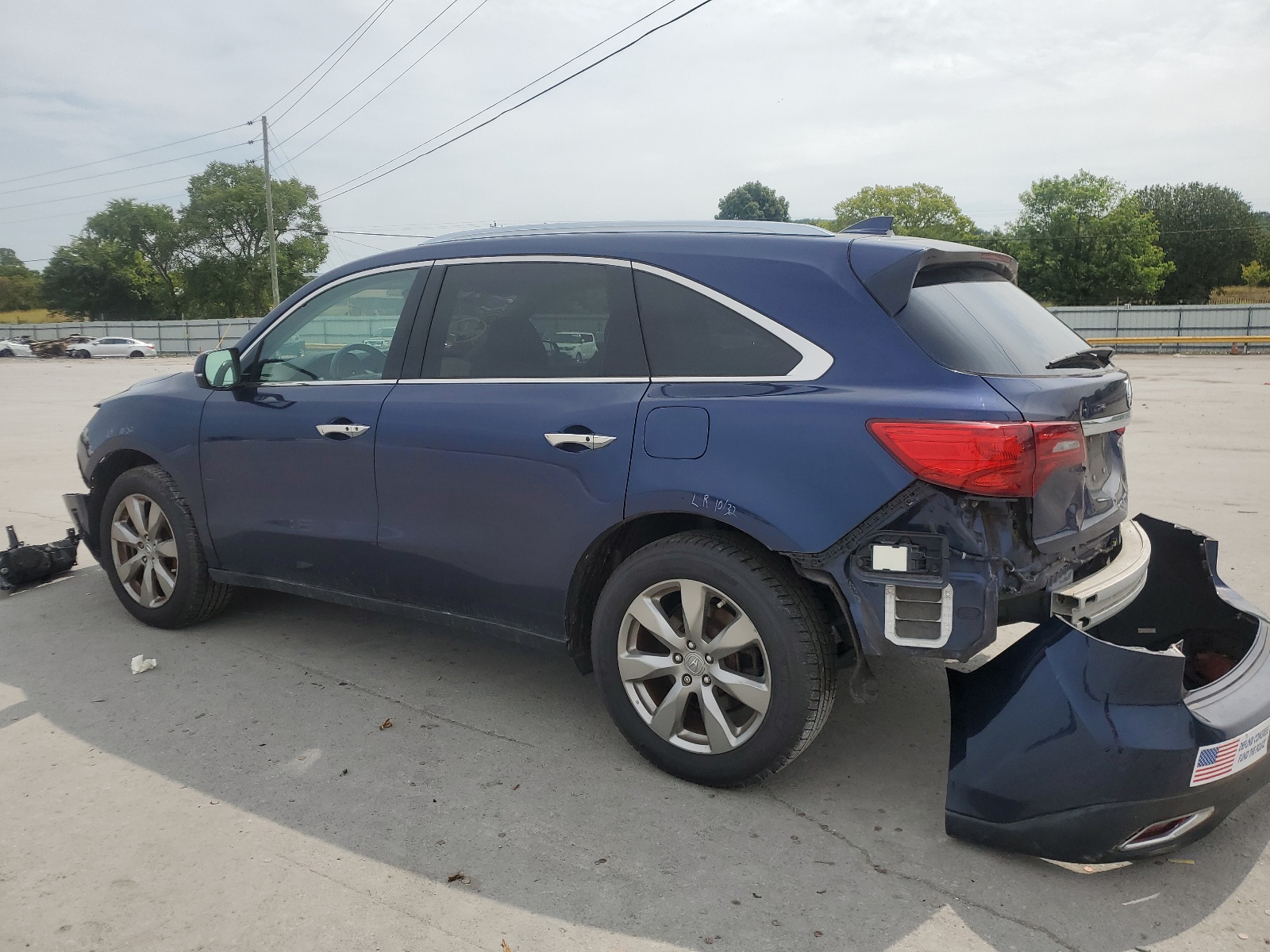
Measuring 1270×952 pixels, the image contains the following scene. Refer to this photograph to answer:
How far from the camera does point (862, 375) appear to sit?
114 inches

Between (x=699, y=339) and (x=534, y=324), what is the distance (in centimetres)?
72

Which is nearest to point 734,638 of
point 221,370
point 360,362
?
point 360,362

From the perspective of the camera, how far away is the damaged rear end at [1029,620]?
103 inches

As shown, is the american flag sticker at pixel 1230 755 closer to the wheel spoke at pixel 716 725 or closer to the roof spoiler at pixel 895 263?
the wheel spoke at pixel 716 725

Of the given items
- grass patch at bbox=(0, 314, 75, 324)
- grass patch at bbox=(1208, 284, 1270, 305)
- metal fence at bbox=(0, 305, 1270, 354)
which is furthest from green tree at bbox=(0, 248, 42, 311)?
grass patch at bbox=(1208, 284, 1270, 305)

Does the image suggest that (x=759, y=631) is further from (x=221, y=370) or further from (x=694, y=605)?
(x=221, y=370)

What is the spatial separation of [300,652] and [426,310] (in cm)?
180

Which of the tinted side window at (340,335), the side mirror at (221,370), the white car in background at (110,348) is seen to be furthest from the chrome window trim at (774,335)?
the white car in background at (110,348)

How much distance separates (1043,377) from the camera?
296 cm

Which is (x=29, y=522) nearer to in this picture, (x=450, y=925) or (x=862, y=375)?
(x=450, y=925)

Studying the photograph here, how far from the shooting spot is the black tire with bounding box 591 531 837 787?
2.96m

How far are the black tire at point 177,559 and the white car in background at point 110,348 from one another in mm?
51509

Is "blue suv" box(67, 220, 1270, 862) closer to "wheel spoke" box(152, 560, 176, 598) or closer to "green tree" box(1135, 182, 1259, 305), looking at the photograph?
"wheel spoke" box(152, 560, 176, 598)

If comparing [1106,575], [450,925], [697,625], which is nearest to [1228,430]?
[1106,575]
